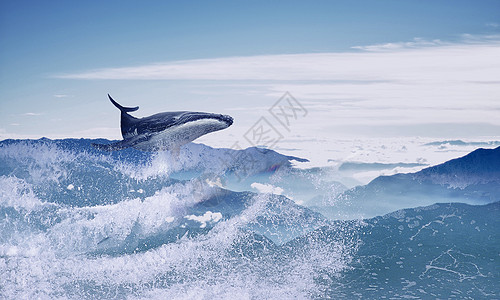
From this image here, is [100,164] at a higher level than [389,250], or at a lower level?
higher

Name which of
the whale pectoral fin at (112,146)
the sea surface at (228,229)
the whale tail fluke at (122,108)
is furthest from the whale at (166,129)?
the sea surface at (228,229)

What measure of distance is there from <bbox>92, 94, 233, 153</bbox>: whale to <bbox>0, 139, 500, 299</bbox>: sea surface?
230 inches

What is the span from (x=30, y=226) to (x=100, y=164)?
620 cm

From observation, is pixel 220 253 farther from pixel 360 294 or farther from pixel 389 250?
pixel 389 250

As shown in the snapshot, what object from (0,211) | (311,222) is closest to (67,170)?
(0,211)

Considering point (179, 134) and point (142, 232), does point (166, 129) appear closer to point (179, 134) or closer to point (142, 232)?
point (179, 134)

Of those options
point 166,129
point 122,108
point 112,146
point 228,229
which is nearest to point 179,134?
point 166,129

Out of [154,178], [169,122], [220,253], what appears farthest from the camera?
[154,178]

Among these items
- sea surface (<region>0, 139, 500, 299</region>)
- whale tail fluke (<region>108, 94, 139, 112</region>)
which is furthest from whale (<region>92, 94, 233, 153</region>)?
sea surface (<region>0, 139, 500, 299</region>)

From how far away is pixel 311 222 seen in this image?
69.7 ft

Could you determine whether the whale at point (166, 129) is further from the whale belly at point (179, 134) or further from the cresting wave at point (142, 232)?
the cresting wave at point (142, 232)

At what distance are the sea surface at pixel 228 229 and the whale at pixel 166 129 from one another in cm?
584

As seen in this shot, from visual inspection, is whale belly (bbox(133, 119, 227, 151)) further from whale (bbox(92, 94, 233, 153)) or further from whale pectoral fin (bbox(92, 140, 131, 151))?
whale pectoral fin (bbox(92, 140, 131, 151))

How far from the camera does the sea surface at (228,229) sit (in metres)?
16.8
